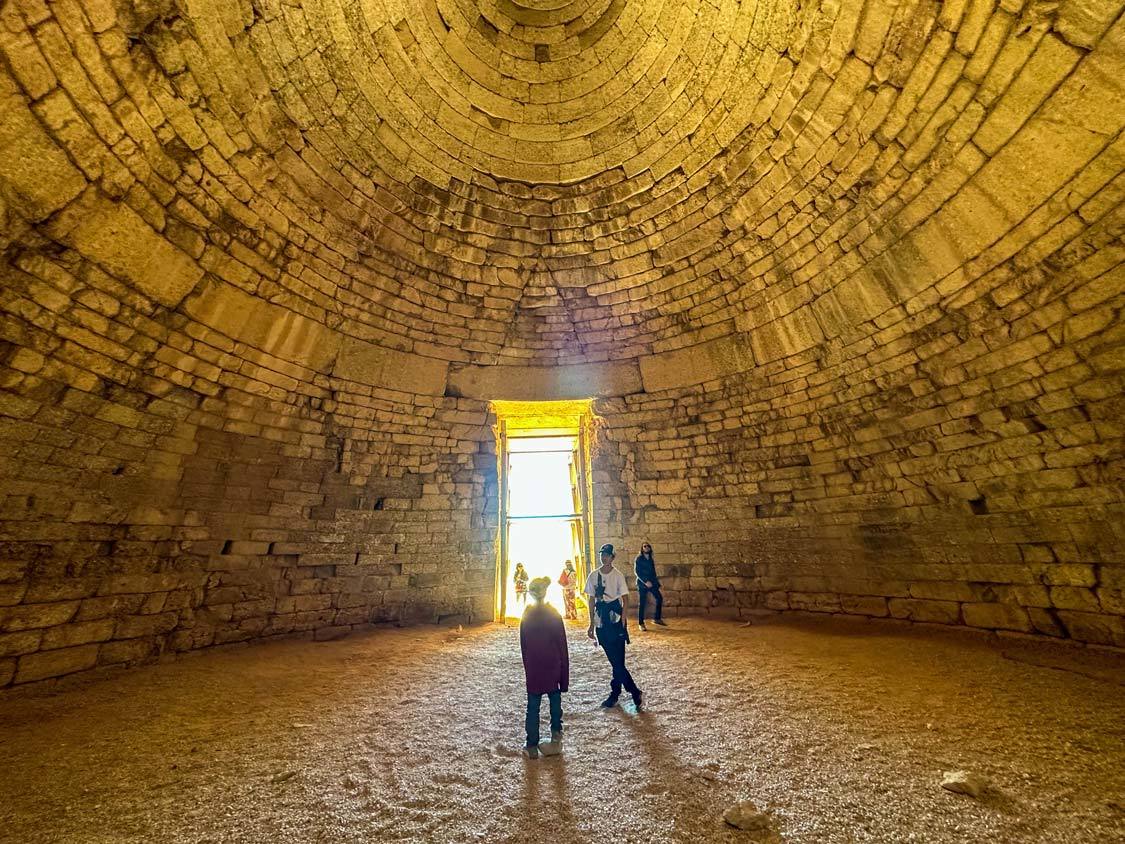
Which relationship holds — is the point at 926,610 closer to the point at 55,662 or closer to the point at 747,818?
the point at 747,818

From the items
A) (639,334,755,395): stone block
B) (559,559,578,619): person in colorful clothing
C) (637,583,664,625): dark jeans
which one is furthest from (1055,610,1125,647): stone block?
(559,559,578,619): person in colorful clothing

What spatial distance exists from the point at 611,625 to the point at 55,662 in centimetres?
484

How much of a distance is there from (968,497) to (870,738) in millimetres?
3128

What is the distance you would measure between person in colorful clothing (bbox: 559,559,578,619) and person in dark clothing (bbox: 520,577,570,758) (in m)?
4.49

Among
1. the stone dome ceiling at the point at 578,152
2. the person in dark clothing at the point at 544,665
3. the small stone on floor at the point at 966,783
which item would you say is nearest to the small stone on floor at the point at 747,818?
the small stone on floor at the point at 966,783

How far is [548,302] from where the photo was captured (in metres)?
6.42

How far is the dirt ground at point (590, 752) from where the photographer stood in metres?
1.93

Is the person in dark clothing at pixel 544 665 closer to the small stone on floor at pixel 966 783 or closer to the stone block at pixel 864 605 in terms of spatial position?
the small stone on floor at pixel 966 783

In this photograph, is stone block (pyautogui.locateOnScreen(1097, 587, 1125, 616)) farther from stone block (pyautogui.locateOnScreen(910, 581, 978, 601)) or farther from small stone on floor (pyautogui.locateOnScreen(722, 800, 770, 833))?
small stone on floor (pyautogui.locateOnScreen(722, 800, 770, 833))

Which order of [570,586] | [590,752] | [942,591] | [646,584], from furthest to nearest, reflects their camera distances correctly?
1. [570,586]
2. [646,584]
3. [942,591]
4. [590,752]

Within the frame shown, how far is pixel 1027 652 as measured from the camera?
3898 mm

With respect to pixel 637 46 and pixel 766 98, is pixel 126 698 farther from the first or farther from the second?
pixel 637 46

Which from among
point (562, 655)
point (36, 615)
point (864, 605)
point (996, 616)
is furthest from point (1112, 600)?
point (36, 615)

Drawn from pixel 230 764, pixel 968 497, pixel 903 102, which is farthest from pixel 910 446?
pixel 230 764
